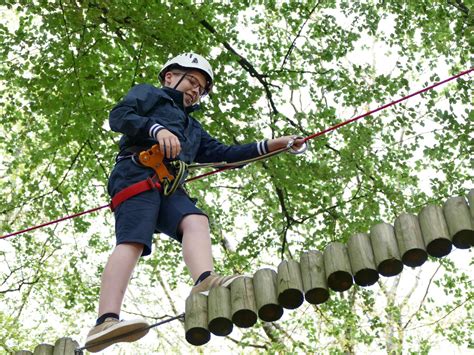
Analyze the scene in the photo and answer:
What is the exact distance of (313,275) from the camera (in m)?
3.32

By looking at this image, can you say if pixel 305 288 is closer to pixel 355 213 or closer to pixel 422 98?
pixel 355 213

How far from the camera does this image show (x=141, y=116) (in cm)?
375

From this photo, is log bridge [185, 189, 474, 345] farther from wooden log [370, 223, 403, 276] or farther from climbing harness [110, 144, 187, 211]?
climbing harness [110, 144, 187, 211]

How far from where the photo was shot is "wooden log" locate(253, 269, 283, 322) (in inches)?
129

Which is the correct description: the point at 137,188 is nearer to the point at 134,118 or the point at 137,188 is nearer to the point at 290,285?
the point at 134,118

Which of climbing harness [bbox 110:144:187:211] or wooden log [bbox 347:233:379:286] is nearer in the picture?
wooden log [bbox 347:233:379:286]

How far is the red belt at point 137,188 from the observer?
3.62 meters

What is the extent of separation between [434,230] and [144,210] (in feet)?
4.38

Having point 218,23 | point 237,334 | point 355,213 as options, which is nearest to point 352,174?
point 355,213

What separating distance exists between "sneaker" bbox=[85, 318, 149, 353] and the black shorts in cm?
41

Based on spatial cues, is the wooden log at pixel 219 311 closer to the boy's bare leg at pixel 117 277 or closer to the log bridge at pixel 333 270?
the log bridge at pixel 333 270

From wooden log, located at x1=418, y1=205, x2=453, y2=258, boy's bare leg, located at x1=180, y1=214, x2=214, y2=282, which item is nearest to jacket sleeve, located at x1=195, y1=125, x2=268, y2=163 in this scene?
boy's bare leg, located at x1=180, y1=214, x2=214, y2=282

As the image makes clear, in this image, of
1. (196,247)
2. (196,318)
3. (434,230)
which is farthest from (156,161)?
(434,230)

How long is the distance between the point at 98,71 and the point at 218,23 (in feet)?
4.55
